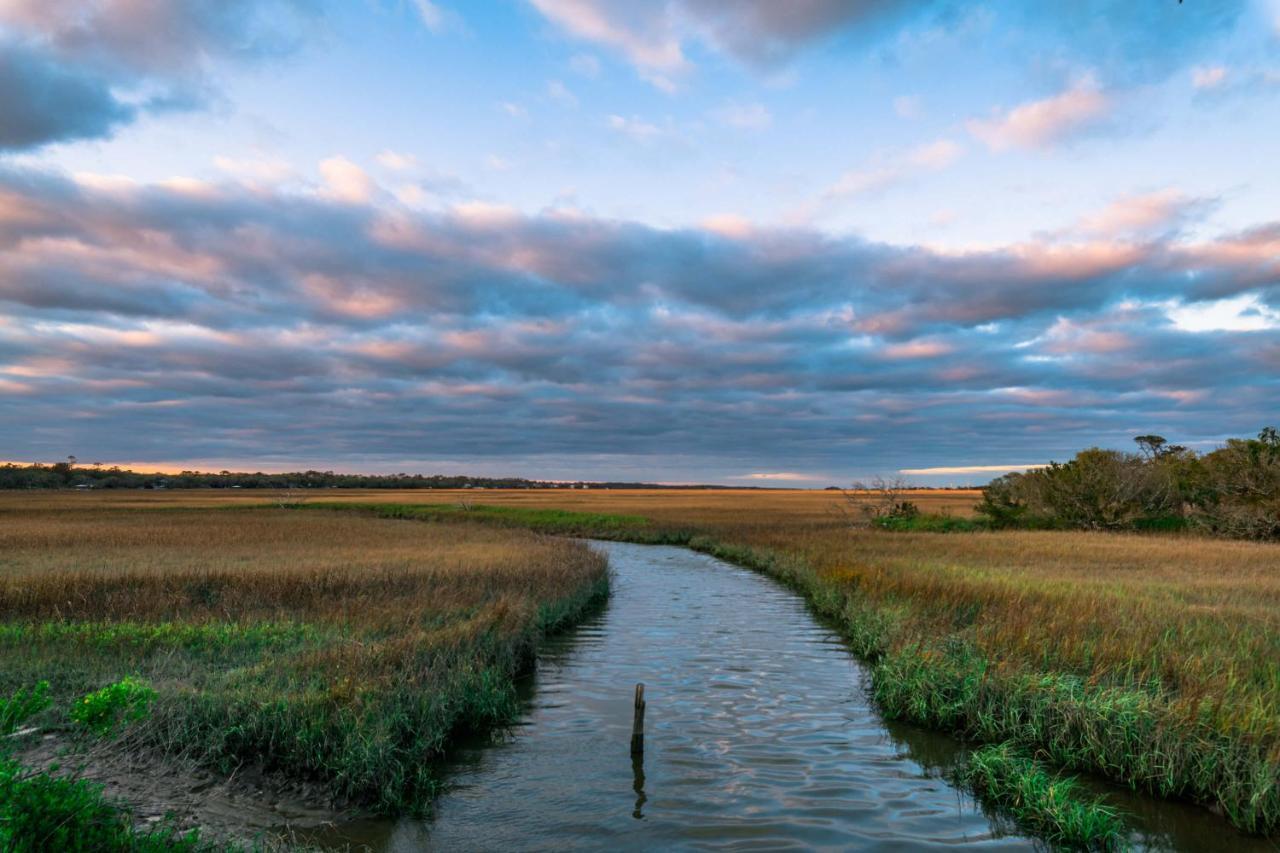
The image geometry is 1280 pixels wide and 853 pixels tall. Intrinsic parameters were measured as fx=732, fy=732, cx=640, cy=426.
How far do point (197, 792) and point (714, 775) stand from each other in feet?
23.8

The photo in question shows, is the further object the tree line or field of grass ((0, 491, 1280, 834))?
the tree line

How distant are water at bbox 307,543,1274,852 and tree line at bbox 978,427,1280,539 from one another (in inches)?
1508

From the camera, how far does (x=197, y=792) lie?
9.62m

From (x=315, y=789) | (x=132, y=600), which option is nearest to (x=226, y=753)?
(x=315, y=789)

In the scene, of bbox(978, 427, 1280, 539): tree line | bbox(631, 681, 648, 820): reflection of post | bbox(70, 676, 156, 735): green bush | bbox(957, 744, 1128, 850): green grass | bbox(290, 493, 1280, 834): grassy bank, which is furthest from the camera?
bbox(978, 427, 1280, 539): tree line

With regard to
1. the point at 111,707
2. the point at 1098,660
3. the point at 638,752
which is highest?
the point at 111,707

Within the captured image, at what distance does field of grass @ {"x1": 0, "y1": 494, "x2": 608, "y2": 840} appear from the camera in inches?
414

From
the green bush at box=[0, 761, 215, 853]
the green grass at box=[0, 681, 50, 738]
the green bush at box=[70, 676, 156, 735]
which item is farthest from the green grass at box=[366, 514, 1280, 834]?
the green grass at box=[0, 681, 50, 738]

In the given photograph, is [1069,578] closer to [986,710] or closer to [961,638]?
[961,638]

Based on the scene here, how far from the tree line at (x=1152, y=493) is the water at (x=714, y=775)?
3832 centimetres

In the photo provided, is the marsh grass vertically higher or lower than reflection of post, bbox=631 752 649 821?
higher

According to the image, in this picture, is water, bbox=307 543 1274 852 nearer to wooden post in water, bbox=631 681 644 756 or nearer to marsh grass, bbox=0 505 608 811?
wooden post in water, bbox=631 681 644 756

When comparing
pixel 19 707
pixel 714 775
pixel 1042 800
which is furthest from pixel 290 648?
pixel 1042 800

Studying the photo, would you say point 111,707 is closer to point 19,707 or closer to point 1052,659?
point 19,707
